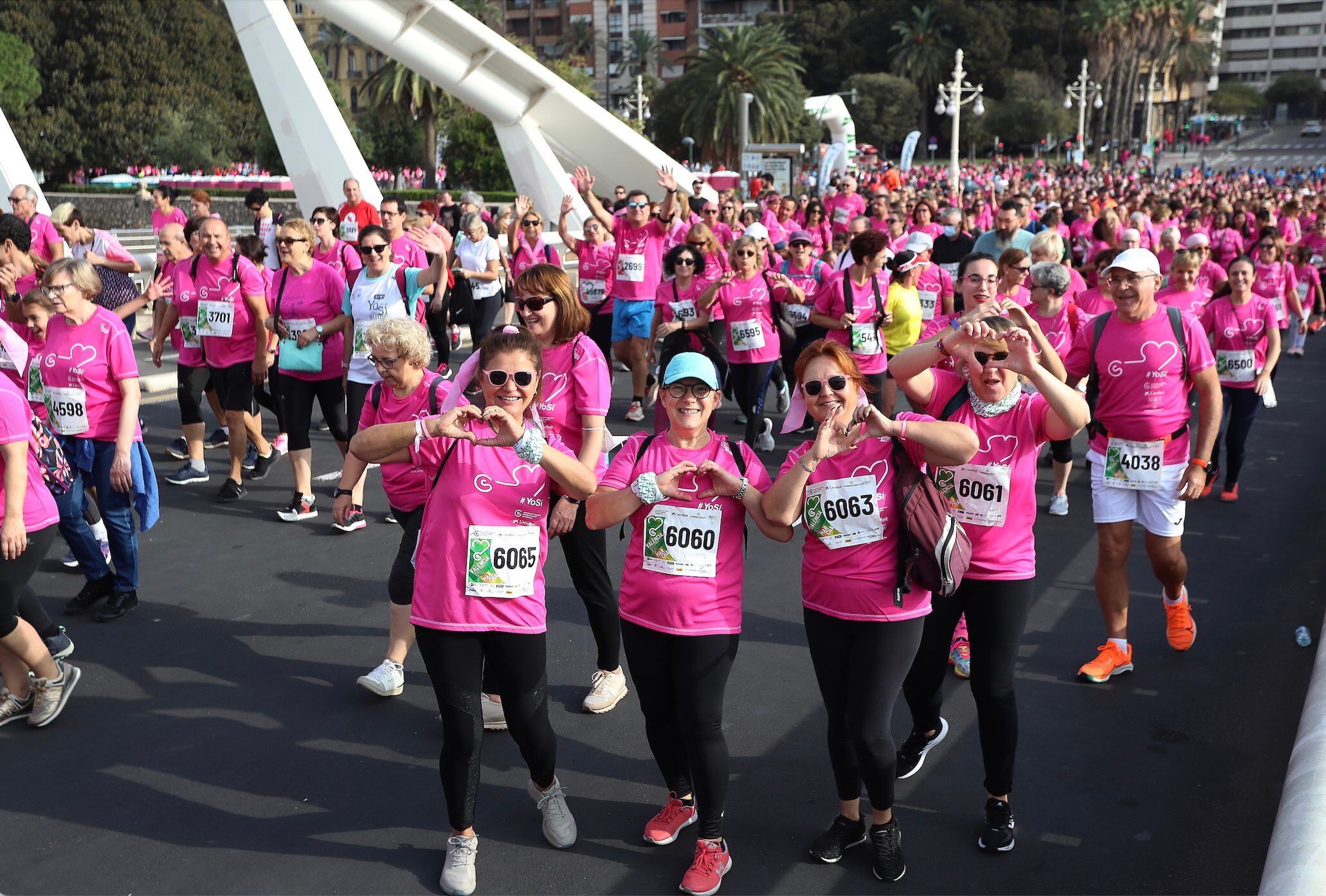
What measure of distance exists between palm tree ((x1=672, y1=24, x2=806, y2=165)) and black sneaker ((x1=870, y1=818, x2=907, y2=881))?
155 feet

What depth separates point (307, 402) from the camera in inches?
297

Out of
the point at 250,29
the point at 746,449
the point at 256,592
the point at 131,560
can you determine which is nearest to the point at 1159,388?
the point at 746,449

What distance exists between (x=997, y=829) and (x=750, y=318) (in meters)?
5.23

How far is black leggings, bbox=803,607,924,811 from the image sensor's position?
351 centimetres

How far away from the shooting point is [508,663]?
11.8 feet

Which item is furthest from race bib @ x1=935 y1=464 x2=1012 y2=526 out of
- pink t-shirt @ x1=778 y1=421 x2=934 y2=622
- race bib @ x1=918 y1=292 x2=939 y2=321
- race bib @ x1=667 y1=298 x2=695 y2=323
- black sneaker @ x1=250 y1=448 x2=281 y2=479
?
black sneaker @ x1=250 y1=448 x2=281 y2=479

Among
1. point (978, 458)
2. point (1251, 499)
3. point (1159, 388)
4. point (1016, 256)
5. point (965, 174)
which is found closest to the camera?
point (978, 458)

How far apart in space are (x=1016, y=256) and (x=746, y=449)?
3776 mm

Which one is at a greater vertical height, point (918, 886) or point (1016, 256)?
point (1016, 256)

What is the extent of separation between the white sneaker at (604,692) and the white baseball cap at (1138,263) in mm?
2796

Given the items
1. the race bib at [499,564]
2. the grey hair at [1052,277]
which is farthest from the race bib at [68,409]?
the grey hair at [1052,277]

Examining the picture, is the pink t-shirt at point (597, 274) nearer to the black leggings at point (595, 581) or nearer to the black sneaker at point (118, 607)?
the black sneaker at point (118, 607)

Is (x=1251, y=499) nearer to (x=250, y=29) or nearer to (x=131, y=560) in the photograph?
(x=131, y=560)

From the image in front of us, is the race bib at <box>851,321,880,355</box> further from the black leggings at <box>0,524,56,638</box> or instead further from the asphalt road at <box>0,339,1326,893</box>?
the black leggings at <box>0,524,56,638</box>
